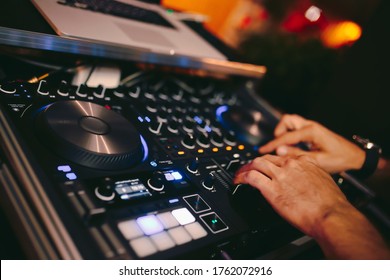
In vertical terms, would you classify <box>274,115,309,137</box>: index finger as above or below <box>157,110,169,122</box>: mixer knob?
above

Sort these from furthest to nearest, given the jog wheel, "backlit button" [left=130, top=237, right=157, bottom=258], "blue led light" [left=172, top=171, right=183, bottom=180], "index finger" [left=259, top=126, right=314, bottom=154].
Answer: "index finger" [left=259, top=126, right=314, bottom=154]
"blue led light" [left=172, top=171, right=183, bottom=180]
the jog wheel
"backlit button" [left=130, top=237, right=157, bottom=258]

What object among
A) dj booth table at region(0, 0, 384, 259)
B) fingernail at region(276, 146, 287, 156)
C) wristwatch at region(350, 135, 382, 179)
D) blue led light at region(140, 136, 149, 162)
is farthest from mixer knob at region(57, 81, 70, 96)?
wristwatch at region(350, 135, 382, 179)

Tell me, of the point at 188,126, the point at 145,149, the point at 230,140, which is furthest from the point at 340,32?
the point at 145,149

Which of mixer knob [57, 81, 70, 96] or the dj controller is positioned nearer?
the dj controller

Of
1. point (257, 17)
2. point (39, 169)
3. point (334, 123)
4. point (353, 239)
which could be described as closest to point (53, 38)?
point (39, 169)

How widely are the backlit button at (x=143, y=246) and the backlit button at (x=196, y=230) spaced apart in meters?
0.09

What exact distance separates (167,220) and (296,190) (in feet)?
1.14

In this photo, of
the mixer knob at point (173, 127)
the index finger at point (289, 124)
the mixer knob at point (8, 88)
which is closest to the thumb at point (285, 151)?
the index finger at point (289, 124)

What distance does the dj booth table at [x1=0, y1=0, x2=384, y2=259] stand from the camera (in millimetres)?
515

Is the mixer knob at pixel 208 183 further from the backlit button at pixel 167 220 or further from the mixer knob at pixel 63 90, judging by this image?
the mixer knob at pixel 63 90

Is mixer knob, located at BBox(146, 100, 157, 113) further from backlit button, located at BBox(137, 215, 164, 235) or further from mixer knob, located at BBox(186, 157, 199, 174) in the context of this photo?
backlit button, located at BBox(137, 215, 164, 235)

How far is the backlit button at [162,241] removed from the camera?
530 millimetres
